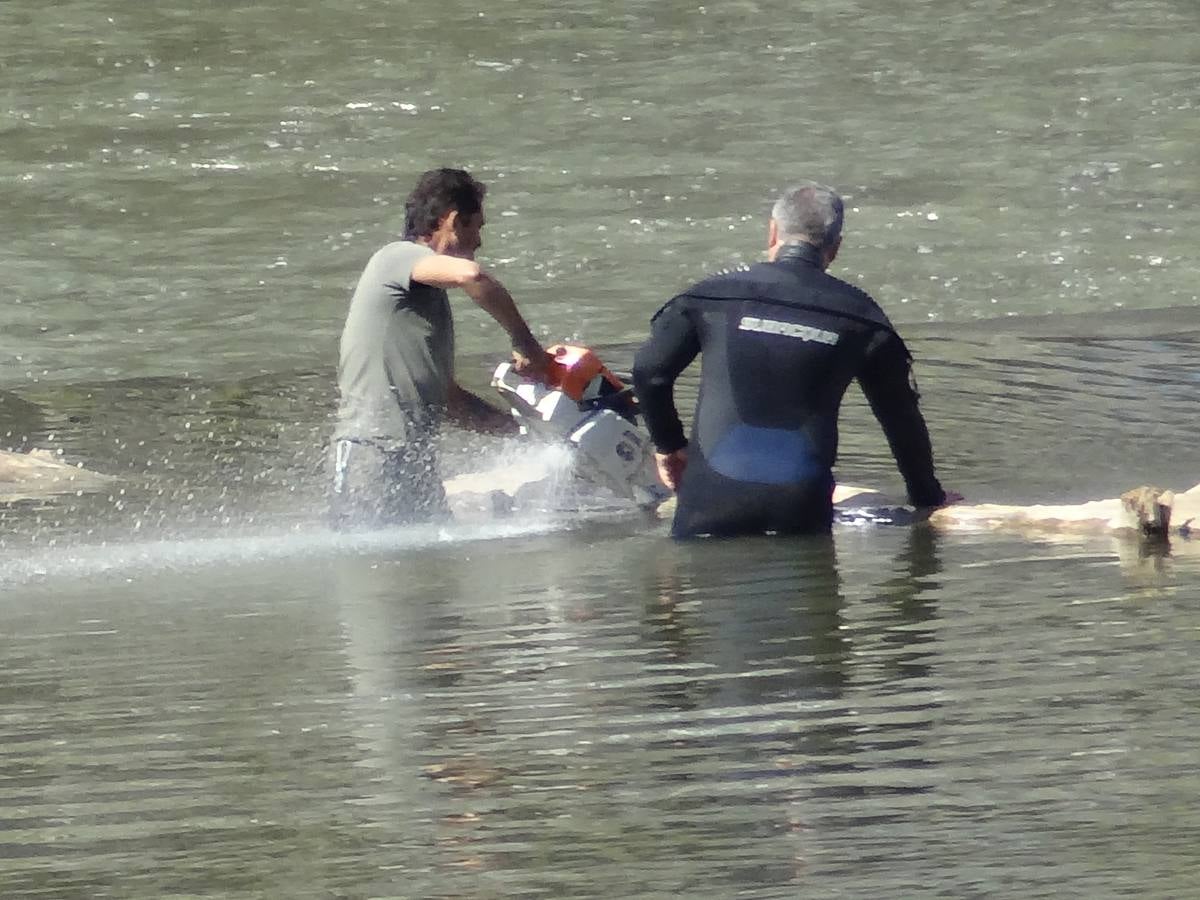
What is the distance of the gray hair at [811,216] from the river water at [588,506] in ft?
3.06

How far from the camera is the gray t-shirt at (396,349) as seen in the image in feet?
26.7

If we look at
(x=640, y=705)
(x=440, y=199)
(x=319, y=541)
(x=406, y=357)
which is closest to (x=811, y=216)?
(x=440, y=199)

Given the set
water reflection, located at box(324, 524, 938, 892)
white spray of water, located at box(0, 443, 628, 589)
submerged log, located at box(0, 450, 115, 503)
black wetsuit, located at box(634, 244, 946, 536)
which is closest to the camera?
water reflection, located at box(324, 524, 938, 892)

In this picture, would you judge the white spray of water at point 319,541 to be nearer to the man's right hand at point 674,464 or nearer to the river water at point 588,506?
the river water at point 588,506

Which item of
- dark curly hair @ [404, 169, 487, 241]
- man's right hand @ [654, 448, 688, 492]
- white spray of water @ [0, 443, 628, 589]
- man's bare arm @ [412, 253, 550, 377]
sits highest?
dark curly hair @ [404, 169, 487, 241]

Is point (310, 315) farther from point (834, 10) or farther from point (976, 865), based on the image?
point (976, 865)

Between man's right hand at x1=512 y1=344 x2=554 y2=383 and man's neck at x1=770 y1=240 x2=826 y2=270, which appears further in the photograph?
man's right hand at x1=512 y1=344 x2=554 y2=383

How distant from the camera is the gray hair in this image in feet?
24.4

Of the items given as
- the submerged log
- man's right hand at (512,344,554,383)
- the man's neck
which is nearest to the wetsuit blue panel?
the man's neck

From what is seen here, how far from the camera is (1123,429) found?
10766 mm

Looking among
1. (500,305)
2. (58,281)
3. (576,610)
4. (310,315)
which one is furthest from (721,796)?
(58,281)

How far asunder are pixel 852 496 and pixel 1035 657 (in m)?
2.52

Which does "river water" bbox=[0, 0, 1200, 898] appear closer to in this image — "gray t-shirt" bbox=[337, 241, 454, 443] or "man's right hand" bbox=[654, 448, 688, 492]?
"man's right hand" bbox=[654, 448, 688, 492]

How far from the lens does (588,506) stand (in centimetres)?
895
